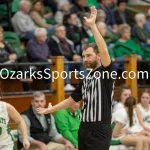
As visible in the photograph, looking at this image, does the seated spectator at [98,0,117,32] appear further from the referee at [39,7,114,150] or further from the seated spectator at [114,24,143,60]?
the referee at [39,7,114,150]

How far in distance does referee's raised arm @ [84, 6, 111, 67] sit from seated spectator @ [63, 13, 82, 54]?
538cm

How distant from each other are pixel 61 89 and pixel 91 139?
3.57 metres

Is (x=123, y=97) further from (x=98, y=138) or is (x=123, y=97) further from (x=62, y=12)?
(x=98, y=138)

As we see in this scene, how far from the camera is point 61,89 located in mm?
9516

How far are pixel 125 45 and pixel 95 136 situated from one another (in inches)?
217

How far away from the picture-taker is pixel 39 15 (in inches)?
462

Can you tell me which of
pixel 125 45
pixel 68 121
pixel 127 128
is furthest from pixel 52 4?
pixel 68 121

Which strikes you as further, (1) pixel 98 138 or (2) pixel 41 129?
(2) pixel 41 129

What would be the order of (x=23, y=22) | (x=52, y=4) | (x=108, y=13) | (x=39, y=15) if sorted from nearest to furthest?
(x=23, y=22), (x=39, y=15), (x=52, y=4), (x=108, y=13)

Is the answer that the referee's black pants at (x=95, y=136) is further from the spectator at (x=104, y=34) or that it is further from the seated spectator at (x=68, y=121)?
the spectator at (x=104, y=34)

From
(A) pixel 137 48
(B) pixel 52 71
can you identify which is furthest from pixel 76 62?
(A) pixel 137 48

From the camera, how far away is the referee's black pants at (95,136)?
19.6ft

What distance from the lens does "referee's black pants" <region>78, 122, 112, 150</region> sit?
5.99m

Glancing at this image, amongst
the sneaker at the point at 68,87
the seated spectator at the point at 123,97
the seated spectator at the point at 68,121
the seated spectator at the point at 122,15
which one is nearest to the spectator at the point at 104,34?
the seated spectator at the point at 122,15
